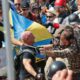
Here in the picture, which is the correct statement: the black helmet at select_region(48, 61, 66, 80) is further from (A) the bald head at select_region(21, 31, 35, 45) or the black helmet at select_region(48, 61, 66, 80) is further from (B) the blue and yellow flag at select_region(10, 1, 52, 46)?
(B) the blue and yellow flag at select_region(10, 1, 52, 46)

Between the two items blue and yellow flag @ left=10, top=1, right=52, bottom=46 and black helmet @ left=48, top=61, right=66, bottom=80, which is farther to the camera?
blue and yellow flag @ left=10, top=1, right=52, bottom=46

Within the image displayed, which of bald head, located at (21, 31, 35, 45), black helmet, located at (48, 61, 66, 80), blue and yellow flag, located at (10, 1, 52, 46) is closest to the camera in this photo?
black helmet, located at (48, 61, 66, 80)

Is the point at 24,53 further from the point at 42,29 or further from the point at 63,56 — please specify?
the point at 42,29

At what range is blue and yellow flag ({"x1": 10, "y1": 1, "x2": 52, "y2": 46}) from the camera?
8.05m

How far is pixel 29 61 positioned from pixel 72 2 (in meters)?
6.87

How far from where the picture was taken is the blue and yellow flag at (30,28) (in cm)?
805

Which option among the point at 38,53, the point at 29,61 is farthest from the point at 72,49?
the point at 38,53

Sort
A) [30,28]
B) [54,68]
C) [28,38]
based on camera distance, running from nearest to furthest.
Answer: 1. [54,68]
2. [28,38]
3. [30,28]

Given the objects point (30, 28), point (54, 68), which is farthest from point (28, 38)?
point (54, 68)

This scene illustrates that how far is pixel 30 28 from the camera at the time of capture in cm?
830

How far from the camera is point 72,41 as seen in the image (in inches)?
240

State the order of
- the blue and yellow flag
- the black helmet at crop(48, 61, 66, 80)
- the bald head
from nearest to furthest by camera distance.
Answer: the black helmet at crop(48, 61, 66, 80) < the bald head < the blue and yellow flag

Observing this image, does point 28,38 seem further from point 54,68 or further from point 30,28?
point 54,68

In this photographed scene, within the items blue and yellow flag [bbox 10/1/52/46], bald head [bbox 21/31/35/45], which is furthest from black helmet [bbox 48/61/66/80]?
blue and yellow flag [bbox 10/1/52/46]
